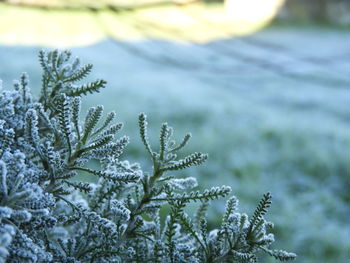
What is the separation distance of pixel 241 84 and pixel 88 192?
11351mm

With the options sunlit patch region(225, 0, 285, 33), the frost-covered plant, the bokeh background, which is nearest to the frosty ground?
the bokeh background

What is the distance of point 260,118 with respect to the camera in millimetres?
7441

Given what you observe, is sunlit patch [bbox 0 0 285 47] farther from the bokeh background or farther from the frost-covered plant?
the frost-covered plant

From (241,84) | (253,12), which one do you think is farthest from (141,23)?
(241,84)

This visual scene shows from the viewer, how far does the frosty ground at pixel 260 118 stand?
15.5ft

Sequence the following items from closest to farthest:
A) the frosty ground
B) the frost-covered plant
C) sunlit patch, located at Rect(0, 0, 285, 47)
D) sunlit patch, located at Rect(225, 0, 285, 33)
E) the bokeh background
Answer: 1. the frost-covered plant
2. the frosty ground
3. the bokeh background
4. sunlit patch, located at Rect(0, 0, 285, 47)
5. sunlit patch, located at Rect(225, 0, 285, 33)

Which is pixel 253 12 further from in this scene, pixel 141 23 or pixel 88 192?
pixel 88 192

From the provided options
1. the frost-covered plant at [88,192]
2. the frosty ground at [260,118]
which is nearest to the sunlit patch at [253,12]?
the frosty ground at [260,118]

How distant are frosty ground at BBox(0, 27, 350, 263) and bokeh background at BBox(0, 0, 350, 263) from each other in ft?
0.07

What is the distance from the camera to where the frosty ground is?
4738mm

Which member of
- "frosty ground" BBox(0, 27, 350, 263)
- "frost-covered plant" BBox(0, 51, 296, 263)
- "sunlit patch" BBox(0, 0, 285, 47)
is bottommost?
"frost-covered plant" BBox(0, 51, 296, 263)

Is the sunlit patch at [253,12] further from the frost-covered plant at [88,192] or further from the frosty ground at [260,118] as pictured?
the frost-covered plant at [88,192]

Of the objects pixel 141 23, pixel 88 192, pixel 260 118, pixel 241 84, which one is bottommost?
pixel 88 192

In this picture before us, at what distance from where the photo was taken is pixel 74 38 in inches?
608
